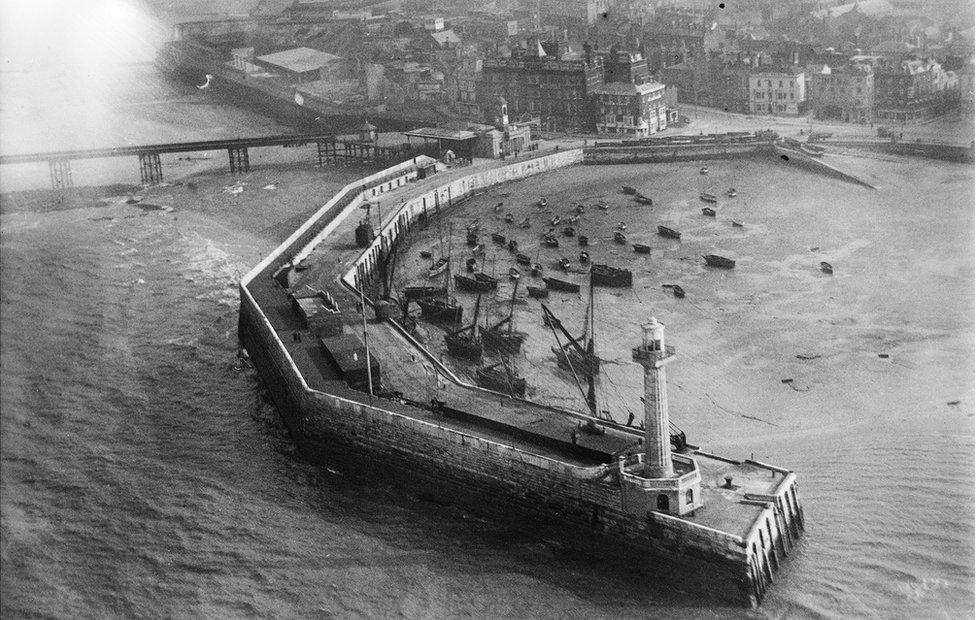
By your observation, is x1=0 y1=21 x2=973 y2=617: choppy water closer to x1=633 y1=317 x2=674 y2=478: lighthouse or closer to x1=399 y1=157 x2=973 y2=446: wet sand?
x1=399 y1=157 x2=973 y2=446: wet sand

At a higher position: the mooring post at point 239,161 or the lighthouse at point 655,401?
the mooring post at point 239,161

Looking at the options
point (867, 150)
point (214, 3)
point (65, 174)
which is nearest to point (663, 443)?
point (867, 150)

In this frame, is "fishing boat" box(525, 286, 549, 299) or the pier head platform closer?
the pier head platform

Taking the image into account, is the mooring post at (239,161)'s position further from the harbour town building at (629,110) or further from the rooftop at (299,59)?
the harbour town building at (629,110)

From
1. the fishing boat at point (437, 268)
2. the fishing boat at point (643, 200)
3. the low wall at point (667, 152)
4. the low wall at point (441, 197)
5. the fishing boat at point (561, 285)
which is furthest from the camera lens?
the low wall at point (667, 152)

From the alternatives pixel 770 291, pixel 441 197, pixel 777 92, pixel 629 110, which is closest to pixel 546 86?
pixel 629 110

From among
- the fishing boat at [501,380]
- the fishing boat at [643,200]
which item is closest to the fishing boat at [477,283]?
the fishing boat at [501,380]

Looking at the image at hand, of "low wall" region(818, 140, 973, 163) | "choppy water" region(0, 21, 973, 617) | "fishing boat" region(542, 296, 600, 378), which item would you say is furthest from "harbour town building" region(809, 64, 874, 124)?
"fishing boat" region(542, 296, 600, 378)
